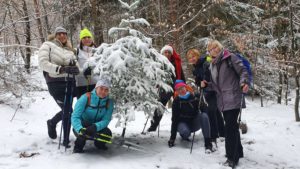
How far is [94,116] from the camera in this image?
581 centimetres

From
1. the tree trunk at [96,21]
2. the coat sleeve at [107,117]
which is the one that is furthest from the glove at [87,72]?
the tree trunk at [96,21]

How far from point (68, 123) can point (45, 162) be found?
994 millimetres

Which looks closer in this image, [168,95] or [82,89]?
→ [82,89]

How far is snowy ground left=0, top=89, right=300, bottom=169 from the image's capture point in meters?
5.32

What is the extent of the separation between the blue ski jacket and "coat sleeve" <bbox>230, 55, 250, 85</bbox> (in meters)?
2.20

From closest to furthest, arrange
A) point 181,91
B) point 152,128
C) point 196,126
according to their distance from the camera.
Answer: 1. point 181,91
2. point 196,126
3. point 152,128

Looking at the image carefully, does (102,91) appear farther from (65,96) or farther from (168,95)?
(168,95)

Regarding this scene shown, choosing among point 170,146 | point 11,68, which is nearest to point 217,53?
point 170,146

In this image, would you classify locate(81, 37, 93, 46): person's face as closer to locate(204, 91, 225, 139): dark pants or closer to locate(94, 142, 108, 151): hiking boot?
locate(94, 142, 108, 151): hiking boot

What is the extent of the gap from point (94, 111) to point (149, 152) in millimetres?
1274

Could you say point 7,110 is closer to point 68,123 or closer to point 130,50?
point 68,123

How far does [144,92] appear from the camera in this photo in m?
5.70

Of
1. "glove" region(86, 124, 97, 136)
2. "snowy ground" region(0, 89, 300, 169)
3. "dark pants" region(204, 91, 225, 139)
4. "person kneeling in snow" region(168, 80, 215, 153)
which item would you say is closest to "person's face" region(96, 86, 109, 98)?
"glove" region(86, 124, 97, 136)

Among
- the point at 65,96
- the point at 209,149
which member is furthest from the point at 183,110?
the point at 65,96
